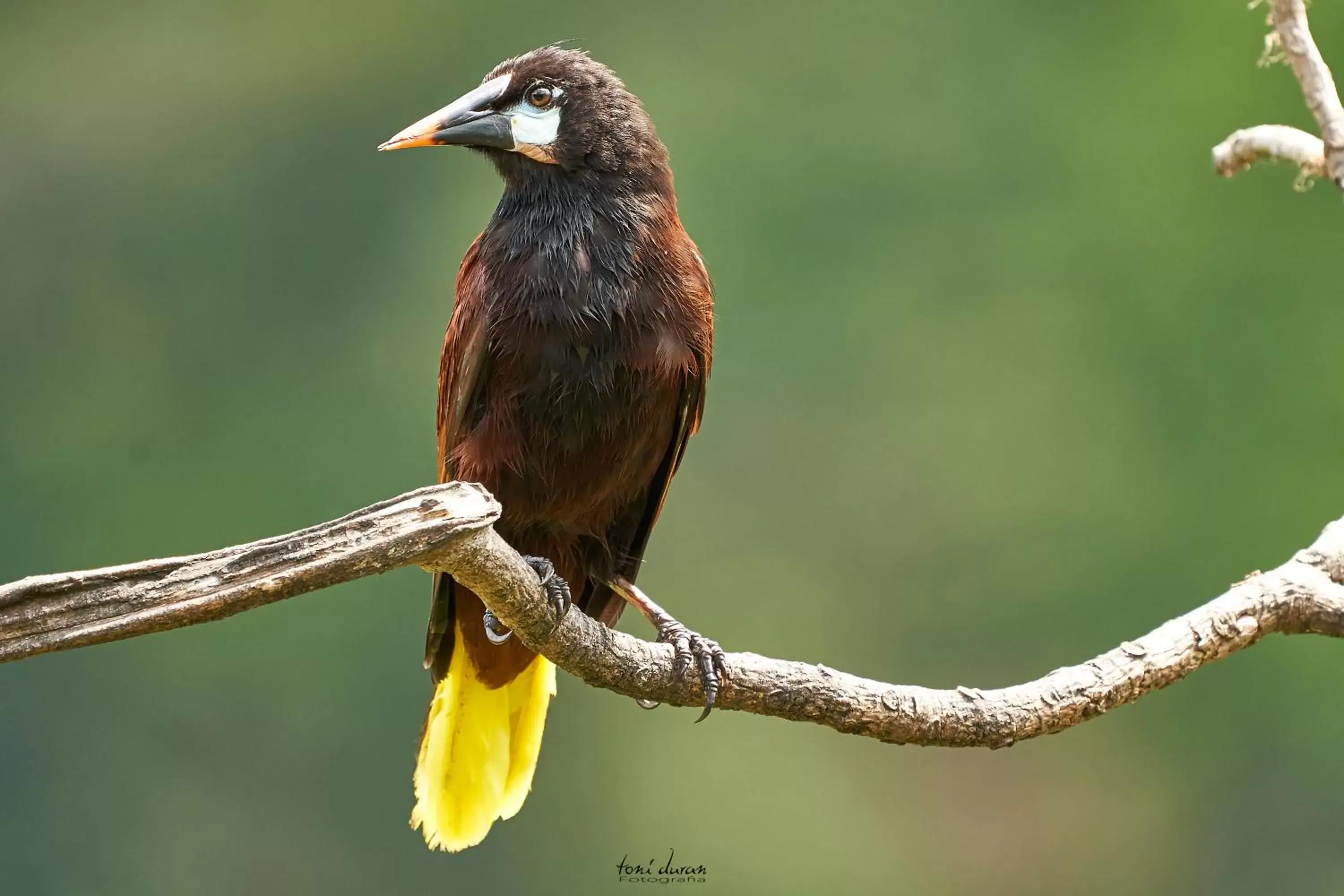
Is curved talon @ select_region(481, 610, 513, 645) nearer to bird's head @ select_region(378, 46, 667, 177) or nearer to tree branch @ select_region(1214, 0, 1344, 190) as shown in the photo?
bird's head @ select_region(378, 46, 667, 177)

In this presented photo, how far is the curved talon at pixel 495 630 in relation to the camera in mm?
2861

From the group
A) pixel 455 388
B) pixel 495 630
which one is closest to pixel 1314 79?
pixel 455 388

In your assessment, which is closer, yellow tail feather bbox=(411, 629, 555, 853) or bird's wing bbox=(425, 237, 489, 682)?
bird's wing bbox=(425, 237, 489, 682)

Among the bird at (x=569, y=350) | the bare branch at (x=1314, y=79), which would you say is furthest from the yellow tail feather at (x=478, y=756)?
the bare branch at (x=1314, y=79)

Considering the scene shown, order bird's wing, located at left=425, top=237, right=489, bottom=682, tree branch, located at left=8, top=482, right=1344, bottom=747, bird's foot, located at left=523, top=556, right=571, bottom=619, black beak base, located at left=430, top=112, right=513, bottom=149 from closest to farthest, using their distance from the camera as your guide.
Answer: tree branch, located at left=8, top=482, right=1344, bottom=747 → bird's foot, located at left=523, top=556, right=571, bottom=619 → bird's wing, located at left=425, top=237, right=489, bottom=682 → black beak base, located at left=430, top=112, right=513, bottom=149

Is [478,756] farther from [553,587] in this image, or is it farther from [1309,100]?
[1309,100]

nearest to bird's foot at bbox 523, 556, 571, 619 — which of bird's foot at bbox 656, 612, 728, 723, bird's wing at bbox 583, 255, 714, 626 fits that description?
bird's foot at bbox 656, 612, 728, 723

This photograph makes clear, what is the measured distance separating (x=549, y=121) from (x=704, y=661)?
1.07 meters

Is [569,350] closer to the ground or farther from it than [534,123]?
closer to the ground

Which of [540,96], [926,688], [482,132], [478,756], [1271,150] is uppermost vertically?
[1271,150]

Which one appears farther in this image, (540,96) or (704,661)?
(540,96)

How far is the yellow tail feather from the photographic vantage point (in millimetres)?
3174

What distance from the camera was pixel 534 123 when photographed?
282cm

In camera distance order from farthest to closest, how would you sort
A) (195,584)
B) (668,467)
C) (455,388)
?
(668,467) → (455,388) → (195,584)
